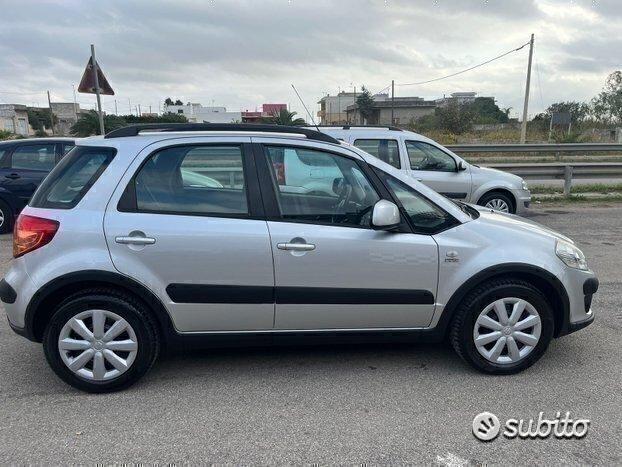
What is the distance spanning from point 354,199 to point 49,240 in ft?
6.32

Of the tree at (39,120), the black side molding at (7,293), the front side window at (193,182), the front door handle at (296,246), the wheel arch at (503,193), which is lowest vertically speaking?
the black side molding at (7,293)

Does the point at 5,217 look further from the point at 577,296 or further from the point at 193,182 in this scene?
the point at 577,296

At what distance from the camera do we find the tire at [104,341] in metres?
3.02

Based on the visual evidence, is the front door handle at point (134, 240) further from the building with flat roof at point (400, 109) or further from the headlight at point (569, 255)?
the building with flat roof at point (400, 109)

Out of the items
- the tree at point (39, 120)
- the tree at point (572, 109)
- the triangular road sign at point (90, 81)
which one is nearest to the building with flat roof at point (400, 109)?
the tree at point (572, 109)

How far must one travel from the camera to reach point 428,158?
26.2 ft

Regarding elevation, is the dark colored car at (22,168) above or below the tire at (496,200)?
above

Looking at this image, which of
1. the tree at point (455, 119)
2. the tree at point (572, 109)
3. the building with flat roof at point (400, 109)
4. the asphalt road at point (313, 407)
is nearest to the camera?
the asphalt road at point (313, 407)

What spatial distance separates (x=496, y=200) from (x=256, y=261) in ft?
21.3

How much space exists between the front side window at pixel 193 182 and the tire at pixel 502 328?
5.30 feet

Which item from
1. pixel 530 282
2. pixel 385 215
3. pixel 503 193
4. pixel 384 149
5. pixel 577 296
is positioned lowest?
pixel 577 296

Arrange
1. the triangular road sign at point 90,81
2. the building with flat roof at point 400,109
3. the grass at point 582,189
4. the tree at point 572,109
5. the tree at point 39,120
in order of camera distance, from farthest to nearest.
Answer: the tree at point 39,120
the building with flat roof at point 400,109
the tree at point 572,109
the grass at point 582,189
the triangular road sign at point 90,81

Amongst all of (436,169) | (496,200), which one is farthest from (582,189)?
(436,169)

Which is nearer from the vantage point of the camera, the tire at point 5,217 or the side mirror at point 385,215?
the side mirror at point 385,215
